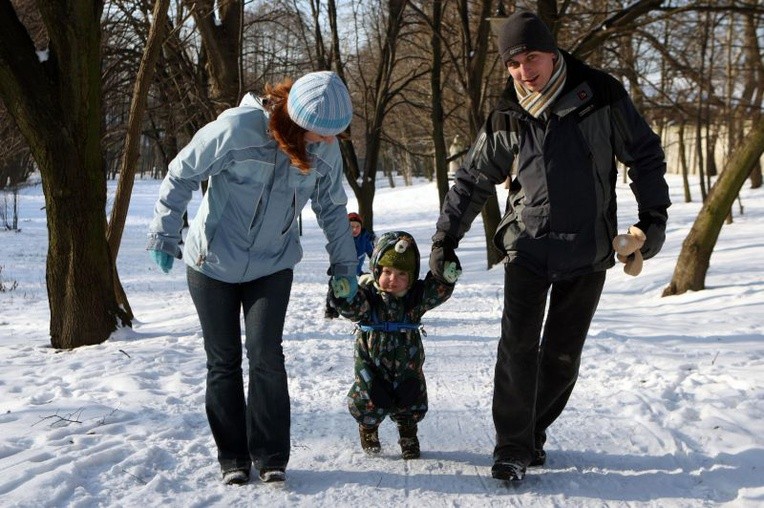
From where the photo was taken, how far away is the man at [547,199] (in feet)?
10.3

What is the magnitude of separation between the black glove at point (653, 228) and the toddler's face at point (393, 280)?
1174 millimetres

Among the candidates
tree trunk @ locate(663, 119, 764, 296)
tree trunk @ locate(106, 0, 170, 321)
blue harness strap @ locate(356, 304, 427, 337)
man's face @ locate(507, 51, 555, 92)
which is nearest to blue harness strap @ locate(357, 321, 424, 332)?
blue harness strap @ locate(356, 304, 427, 337)

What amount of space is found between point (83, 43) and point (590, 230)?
5293mm

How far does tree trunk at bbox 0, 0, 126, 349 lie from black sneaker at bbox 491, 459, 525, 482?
4.73 metres

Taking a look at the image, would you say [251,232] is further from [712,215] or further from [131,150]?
[712,215]

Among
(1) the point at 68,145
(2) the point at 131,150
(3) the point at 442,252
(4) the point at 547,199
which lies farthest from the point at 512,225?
(2) the point at 131,150

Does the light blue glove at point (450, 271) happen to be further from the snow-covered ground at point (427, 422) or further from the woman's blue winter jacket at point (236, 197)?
the snow-covered ground at point (427, 422)

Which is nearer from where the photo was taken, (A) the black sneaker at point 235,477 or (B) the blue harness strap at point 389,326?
(A) the black sneaker at point 235,477

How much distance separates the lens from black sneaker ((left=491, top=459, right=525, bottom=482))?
3.30m

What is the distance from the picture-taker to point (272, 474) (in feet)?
10.9

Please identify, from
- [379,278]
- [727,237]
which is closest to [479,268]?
[727,237]

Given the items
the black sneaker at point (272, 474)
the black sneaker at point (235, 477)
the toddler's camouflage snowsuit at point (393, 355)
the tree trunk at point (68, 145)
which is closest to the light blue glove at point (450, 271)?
the toddler's camouflage snowsuit at point (393, 355)

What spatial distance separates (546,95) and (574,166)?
1.09ft

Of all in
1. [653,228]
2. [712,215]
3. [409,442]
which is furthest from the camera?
[712,215]
